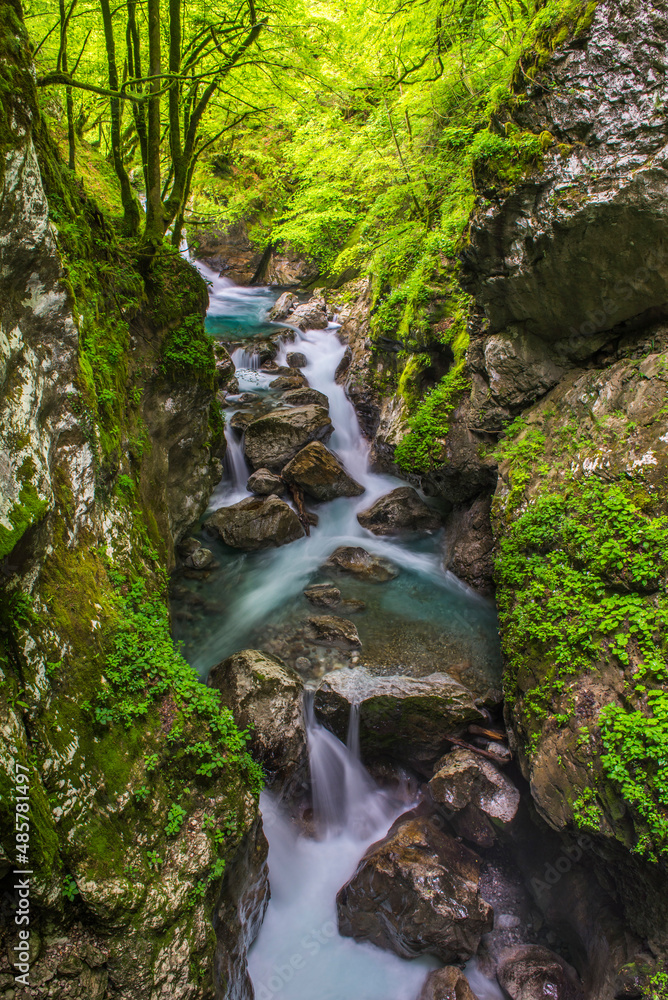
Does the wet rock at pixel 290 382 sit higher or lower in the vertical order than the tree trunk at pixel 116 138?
lower

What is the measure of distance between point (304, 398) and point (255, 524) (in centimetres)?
463

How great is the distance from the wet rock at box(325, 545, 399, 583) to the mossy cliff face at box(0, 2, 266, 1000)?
429 cm

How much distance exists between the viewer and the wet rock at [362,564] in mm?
8594

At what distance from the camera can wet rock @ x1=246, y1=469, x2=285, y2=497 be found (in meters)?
9.91

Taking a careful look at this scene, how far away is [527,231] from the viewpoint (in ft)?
18.3

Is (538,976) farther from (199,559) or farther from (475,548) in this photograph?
(199,559)

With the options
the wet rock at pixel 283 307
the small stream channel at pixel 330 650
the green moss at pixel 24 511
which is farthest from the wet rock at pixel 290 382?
the green moss at pixel 24 511

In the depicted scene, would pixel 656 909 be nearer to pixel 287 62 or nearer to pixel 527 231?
pixel 527 231

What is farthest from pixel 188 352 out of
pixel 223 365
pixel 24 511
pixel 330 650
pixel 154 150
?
pixel 223 365

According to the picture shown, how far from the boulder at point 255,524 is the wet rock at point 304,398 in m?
3.91

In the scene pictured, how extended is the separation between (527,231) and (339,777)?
7039mm

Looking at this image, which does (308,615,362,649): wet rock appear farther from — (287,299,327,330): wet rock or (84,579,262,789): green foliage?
(287,299,327,330): wet rock

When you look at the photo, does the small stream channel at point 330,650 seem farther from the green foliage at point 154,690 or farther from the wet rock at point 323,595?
the green foliage at point 154,690

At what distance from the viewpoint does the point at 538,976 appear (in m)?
4.40
